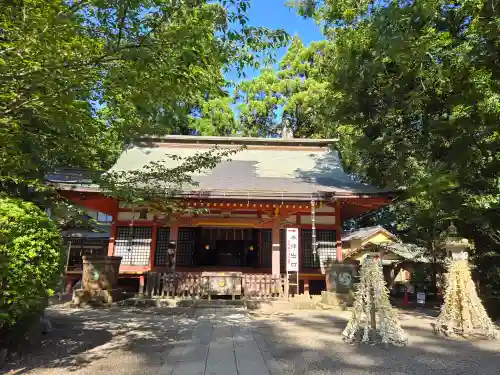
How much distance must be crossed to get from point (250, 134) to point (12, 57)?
66.4 ft

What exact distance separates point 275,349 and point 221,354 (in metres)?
0.82

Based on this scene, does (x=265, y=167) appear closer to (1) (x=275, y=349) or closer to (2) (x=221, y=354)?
(1) (x=275, y=349)

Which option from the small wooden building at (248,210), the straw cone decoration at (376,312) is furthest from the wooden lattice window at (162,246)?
the straw cone decoration at (376,312)

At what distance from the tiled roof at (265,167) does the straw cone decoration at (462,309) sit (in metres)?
4.03

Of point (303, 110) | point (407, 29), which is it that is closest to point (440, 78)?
point (407, 29)

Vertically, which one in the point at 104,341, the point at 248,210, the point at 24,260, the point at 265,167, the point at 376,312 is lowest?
the point at 104,341

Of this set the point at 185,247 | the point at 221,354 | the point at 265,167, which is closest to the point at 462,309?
the point at 221,354

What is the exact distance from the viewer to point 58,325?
620 centimetres

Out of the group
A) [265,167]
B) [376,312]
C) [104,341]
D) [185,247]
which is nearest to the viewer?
[376,312]

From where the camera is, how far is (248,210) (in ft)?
36.7

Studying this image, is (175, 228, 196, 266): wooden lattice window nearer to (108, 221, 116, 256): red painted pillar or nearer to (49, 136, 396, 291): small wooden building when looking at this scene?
(49, 136, 396, 291): small wooden building

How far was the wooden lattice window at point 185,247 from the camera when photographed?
11.8 meters

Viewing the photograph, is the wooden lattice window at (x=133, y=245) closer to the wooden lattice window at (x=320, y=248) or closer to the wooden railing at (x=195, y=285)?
the wooden railing at (x=195, y=285)

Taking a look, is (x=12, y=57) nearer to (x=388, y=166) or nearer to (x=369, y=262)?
(x=369, y=262)
